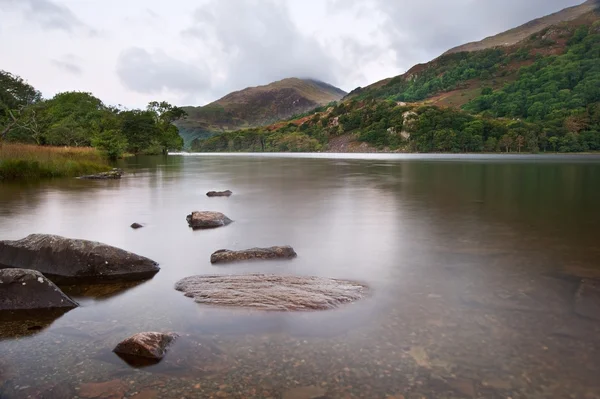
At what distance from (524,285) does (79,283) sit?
9.76 metres

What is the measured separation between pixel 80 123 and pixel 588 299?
103 metres

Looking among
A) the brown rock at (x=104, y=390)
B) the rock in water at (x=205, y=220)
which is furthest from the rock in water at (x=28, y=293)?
the rock in water at (x=205, y=220)

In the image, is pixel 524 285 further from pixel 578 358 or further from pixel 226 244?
pixel 226 244

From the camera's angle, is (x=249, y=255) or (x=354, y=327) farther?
(x=249, y=255)

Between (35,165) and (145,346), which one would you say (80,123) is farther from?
(145,346)

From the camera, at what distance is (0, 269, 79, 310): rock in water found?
7.45 meters

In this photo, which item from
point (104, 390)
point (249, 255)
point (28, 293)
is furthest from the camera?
point (249, 255)

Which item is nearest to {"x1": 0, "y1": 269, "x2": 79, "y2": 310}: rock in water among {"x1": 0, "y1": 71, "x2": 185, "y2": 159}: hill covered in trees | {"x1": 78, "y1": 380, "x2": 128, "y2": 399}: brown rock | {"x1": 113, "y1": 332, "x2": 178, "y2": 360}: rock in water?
{"x1": 113, "y1": 332, "x2": 178, "y2": 360}: rock in water

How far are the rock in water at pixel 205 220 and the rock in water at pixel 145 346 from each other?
9.92 m

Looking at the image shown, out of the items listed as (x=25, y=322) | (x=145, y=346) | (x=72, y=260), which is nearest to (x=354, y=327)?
(x=145, y=346)

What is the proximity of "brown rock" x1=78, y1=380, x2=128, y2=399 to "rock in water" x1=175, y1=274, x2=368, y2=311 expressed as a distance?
279 centimetres

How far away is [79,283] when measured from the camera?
29.7 feet

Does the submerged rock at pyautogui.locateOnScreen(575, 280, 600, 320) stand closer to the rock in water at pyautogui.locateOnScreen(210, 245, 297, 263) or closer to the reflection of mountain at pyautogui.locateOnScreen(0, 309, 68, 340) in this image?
the rock in water at pyautogui.locateOnScreen(210, 245, 297, 263)

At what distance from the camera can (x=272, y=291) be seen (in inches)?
331
